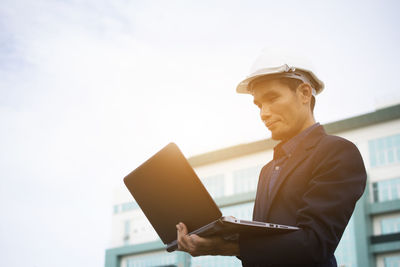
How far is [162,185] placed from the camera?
3172mm

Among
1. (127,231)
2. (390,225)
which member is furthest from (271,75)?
(127,231)

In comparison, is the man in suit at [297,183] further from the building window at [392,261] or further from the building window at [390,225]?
the building window at [390,225]

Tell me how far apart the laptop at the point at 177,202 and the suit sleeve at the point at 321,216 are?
65 mm

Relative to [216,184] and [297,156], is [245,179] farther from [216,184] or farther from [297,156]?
[297,156]

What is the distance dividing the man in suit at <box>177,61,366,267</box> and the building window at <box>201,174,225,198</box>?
47.8 metres

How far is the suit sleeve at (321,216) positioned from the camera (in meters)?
2.66

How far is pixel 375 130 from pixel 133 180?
142 feet

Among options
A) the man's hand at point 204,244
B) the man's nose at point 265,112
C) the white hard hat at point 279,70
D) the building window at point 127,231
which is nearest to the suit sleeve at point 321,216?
the man's hand at point 204,244

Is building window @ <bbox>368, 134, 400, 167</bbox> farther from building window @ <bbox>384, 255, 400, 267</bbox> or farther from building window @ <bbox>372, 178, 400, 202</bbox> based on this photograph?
building window @ <bbox>384, 255, 400, 267</bbox>

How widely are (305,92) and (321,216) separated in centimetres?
92

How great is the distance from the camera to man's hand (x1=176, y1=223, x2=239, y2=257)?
2908mm

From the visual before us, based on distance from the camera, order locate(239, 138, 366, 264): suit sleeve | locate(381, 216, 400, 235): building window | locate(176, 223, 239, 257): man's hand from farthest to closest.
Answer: locate(381, 216, 400, 235): building window < locate(176, 223, 239, 257): man's hand < locate(239, 138, 366, 264): suit sleeve

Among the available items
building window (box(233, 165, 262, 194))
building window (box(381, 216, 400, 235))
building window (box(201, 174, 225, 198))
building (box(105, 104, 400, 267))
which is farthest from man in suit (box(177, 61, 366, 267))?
building window (box(201, 174, 225, 198))

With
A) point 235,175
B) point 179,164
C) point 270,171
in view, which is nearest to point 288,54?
point 270,171
